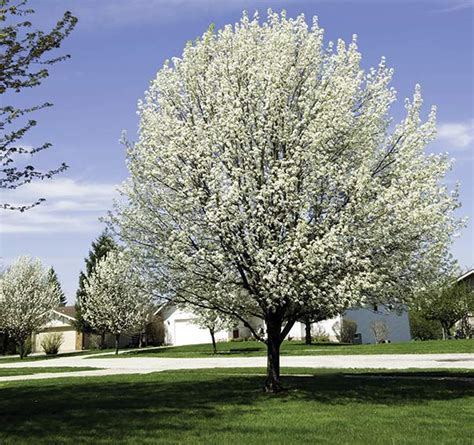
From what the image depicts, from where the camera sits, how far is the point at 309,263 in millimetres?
13969

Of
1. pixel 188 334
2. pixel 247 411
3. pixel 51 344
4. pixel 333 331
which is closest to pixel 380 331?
pixel 333 331

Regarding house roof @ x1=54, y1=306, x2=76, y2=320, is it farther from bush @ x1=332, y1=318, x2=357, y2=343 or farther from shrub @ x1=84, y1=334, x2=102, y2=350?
bush @ x1=332, y1=318, x2=357, y2=343

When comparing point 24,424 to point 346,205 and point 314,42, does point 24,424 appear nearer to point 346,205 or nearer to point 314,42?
point 346,205

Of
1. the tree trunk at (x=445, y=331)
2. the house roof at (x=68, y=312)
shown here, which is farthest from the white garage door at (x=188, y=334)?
the tree trunk at (x=445, y=331)

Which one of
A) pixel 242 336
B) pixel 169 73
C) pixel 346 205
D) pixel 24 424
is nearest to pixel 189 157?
pixel 169 73

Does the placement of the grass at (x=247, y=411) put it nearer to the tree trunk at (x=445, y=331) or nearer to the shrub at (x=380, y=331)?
the tree trunk at (x=445, y=331)

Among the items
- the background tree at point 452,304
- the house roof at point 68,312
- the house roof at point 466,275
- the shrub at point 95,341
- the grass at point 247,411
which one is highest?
the house roof at point 466,275

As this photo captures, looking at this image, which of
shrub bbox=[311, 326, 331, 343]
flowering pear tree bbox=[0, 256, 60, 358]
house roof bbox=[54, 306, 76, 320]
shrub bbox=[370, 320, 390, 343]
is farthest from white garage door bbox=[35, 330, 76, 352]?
shrub bbox=[370, 320, 390, 343]

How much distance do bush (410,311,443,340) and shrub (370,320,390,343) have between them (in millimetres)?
2818

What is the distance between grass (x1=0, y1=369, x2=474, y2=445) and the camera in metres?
11.0

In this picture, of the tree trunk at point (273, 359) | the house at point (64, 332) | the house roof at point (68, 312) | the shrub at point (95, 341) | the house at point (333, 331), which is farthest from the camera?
the house at point (64, 332)

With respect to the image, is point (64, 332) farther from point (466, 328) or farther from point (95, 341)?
point (466, 328)

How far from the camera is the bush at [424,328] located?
176 feet

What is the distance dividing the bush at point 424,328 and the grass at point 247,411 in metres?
33.2
